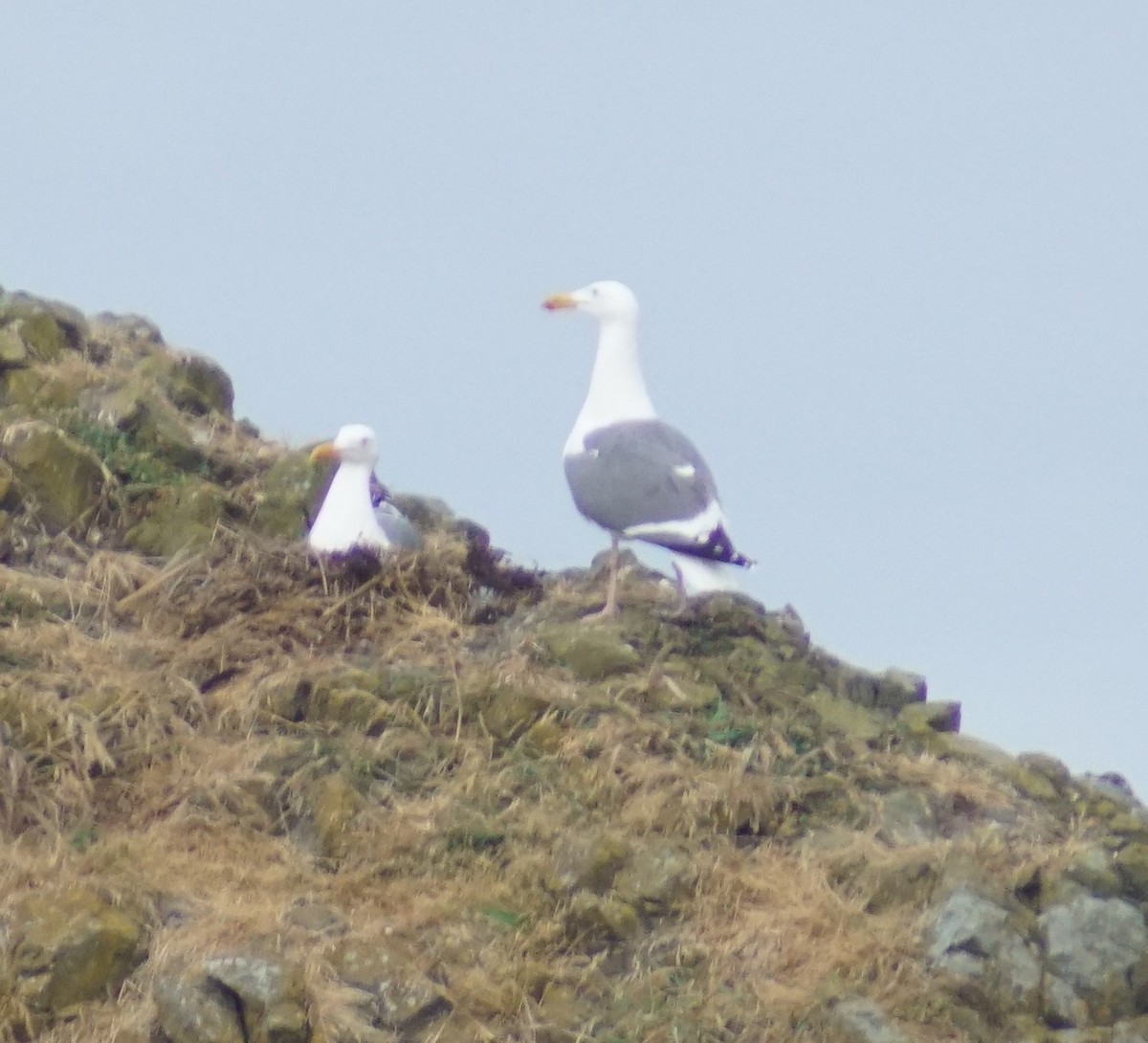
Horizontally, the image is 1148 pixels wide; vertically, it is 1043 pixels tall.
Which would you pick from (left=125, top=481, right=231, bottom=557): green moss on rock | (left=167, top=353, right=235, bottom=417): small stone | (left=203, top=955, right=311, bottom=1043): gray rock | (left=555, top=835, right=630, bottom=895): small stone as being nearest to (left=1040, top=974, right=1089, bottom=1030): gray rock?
(left=555, top=835, right=630, bottom=895): small stone

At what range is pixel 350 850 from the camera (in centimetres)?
663

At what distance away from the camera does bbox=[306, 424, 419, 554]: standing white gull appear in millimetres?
8859

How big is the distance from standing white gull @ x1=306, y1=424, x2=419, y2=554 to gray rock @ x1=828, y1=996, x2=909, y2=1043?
3.60 m

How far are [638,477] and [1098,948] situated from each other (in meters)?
3.22

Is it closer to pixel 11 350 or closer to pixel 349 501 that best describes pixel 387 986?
pixel 349 501

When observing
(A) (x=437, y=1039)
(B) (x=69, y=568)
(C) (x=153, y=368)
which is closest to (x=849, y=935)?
(A) (x=437, y=1039)

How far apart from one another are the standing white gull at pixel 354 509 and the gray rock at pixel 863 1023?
11.8 ft

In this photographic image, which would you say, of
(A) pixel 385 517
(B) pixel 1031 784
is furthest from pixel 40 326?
(B) pixel 1031 784

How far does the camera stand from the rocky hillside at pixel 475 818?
19.2 ft

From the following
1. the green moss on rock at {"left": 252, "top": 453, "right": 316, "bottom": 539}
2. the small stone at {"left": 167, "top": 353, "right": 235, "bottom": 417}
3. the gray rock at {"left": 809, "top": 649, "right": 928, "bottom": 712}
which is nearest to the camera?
the gray rock at {"left": 809, "top": 649, "right": 928, "bottom": 712}

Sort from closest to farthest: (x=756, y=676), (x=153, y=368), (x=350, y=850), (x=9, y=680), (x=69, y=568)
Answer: (x=350, y=850) < (x=9, y=680) < (x=756, y=676) < (x=69, y=568) < (x=153, y=368)

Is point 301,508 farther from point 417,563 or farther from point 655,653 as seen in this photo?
point 655,653

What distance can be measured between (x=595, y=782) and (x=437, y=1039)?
1587mm

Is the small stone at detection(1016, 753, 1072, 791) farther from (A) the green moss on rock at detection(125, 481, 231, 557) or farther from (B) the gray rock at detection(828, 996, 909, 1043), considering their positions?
(A) the green moss on rock at detection(125, 481, 231, 557)
